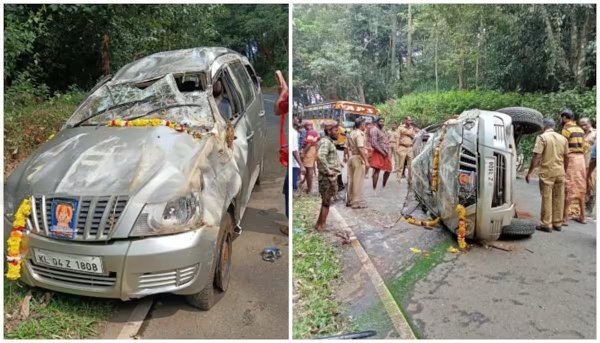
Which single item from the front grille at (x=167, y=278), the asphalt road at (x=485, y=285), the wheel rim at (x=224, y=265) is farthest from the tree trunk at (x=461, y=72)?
the front grille at (x=167, y=278)

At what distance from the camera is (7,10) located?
116 inches

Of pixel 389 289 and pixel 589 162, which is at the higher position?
pixel 589 162

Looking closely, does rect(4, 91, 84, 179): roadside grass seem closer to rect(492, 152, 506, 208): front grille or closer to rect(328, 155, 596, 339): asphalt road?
rect(328, 155, 596, 339): asphalt road

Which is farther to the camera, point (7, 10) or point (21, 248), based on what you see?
point (7, 10)

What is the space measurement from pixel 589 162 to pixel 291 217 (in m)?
2.54

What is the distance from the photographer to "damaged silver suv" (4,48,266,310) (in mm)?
1934

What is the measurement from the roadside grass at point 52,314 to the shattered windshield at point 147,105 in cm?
107

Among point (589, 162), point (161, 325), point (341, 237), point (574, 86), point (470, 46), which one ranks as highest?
point (470, 46)

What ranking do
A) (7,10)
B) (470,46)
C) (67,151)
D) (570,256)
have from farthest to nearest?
(470,46) → (7,10) → (570,256) → (67,151)

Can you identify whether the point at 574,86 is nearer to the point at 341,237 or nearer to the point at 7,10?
the point at 341,237

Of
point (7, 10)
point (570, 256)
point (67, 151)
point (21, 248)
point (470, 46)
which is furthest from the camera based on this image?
point (470, 46)

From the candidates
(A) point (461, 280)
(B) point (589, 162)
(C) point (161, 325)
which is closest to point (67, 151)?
(C) point (161, 325)

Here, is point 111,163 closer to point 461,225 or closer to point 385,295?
point 385,295

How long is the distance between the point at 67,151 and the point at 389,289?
194cm
